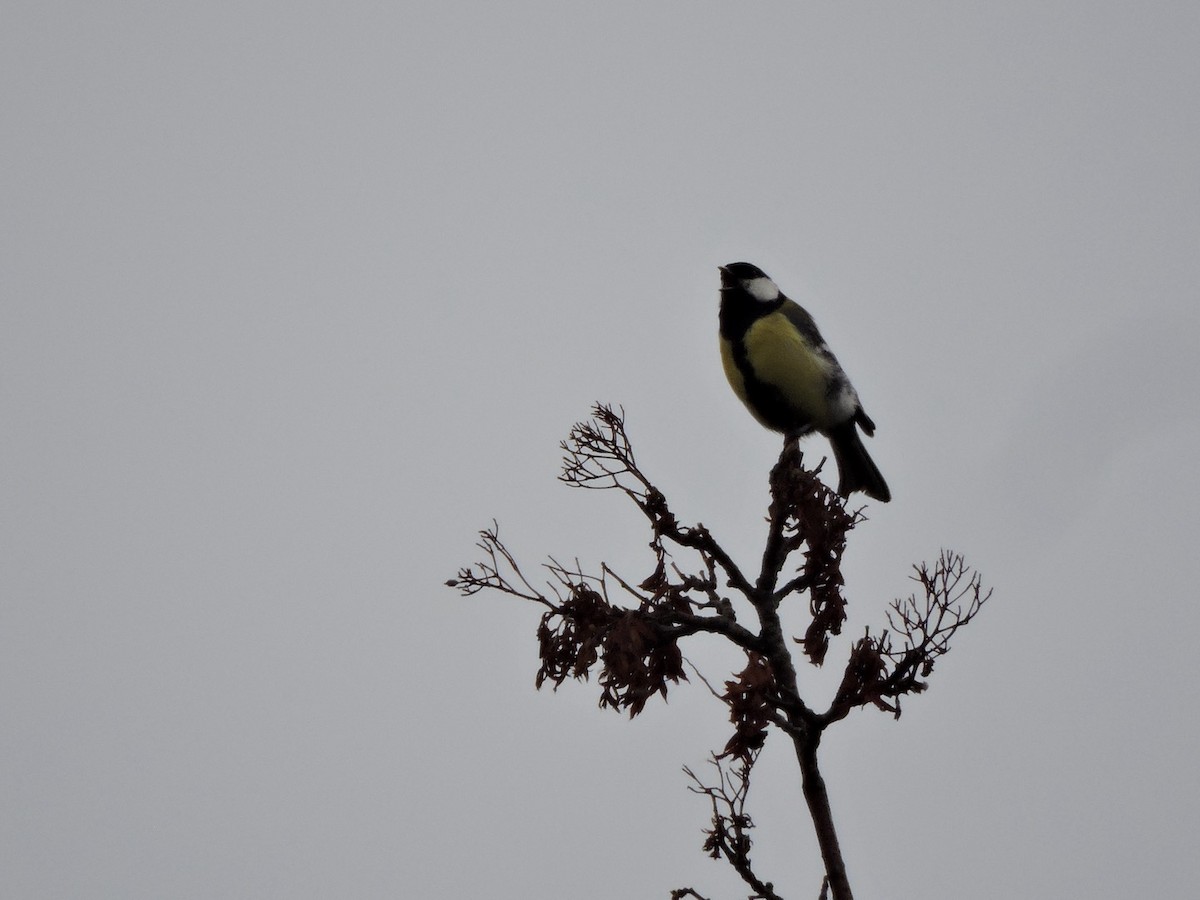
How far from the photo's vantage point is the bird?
7.95 metres

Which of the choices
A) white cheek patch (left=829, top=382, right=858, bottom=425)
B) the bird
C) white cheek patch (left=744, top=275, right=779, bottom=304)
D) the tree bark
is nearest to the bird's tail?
the bird

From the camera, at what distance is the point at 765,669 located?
12.5 ft

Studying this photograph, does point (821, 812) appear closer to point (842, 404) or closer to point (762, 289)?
point (842, 404)

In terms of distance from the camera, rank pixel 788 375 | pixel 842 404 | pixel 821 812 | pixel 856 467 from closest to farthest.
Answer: pixel 821 812
pixel 788 375
pixel 842 404
pixel 856 467

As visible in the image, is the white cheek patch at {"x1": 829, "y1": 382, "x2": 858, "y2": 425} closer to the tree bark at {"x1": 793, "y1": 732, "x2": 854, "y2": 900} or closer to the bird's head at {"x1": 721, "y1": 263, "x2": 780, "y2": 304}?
the bird's head at {"x1": 721, "y1": 263, "x2": 780, "y2": 304}

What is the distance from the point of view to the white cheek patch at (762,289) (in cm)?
858

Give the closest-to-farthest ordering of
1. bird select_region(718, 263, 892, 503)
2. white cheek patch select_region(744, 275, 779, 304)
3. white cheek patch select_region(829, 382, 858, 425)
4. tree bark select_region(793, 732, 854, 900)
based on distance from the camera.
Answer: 1. tree bark select_region(793, 732, 854, 900)
2. bird select_region(718, 263, 892, 503)
3. white cheek patch select_region(829, 382, 858, 425)
4. white cheek patch select_region(744, 275, 779, 304)

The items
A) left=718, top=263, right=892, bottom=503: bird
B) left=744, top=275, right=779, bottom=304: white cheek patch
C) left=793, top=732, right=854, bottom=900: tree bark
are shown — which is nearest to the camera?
left=793, top=732, right=854, bottom=900: tree bark

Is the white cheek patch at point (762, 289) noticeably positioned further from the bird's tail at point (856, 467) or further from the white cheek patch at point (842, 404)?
the bird's tail at point (856, 467)

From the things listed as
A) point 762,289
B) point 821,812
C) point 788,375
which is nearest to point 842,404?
point 788,375

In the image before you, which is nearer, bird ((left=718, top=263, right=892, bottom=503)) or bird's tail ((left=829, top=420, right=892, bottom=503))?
bird ((left=718, top=263, right=892, bottom=503))

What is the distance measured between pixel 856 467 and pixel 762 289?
1.56 meters

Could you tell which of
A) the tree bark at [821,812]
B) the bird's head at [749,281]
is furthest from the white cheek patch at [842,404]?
the tree bark at [821,812]

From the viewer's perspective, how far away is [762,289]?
8773 mm
